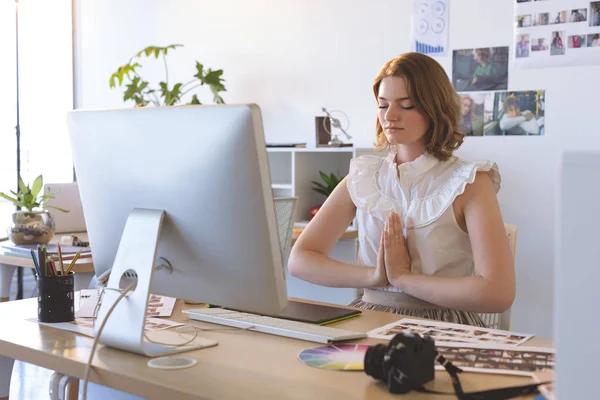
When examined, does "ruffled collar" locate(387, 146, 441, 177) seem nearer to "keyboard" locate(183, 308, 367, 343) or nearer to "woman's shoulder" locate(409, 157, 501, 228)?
"woman's shoulder" locate(409, 157, 501, 228)

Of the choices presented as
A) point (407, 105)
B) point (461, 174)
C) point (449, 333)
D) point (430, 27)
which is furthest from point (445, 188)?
point (430, 27)

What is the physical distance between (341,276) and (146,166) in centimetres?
74

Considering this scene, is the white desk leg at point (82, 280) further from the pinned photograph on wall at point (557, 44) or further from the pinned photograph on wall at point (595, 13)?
the pinned photograph on wall at point (595, 13)

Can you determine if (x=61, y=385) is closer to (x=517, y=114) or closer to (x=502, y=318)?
(x=502, y=318)

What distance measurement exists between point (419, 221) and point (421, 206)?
4 centimetres

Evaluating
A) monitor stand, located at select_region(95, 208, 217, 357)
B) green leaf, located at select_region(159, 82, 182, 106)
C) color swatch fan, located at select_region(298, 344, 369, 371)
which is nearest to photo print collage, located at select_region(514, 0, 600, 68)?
green leaf, located at select_region(159, 82, 182, 106)

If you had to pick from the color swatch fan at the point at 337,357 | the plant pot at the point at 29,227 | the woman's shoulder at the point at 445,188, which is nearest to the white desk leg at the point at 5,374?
the color swatch fan at the point at 337,357

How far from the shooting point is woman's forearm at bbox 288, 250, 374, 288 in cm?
198

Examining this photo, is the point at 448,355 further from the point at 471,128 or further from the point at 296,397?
the point at 471,128

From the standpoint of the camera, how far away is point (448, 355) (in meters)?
1.36

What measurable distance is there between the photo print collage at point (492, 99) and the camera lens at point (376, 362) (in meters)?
2.64

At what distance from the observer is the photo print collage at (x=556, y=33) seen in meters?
3.53

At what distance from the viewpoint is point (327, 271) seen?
79.6 inches

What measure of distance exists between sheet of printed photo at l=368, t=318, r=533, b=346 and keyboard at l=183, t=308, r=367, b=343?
0.26 feet
